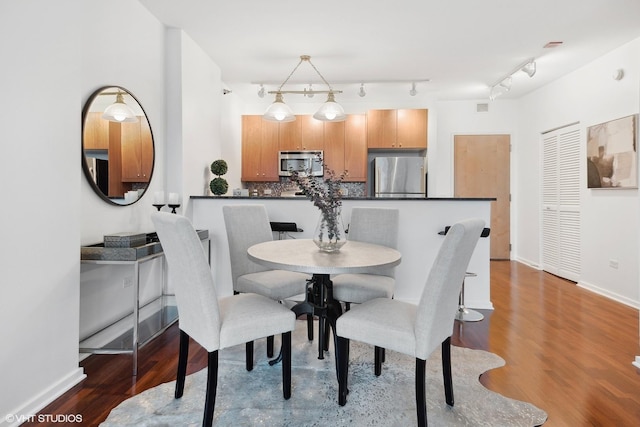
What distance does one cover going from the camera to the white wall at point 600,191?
3605 mm

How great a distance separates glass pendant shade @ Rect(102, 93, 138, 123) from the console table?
88 cm

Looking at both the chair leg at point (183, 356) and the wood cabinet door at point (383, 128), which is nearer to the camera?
the chair leg at point (183, 356)

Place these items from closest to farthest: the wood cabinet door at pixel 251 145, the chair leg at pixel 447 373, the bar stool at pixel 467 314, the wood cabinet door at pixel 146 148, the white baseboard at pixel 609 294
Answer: the chair leg at pixel 447 373
the wood cabinet door at pixel 146 148
the bar stool at pixel 467 314
the white baseboard at pixel 609 294
the wood cabinet door at pixel 251 145

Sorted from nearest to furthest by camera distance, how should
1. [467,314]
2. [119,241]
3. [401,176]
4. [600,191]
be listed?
[119,241] < [467,314] < [600,191] < [401,176]

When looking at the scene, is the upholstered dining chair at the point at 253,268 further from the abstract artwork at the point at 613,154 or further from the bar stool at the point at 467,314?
the abstract artwork at the point at 613,154

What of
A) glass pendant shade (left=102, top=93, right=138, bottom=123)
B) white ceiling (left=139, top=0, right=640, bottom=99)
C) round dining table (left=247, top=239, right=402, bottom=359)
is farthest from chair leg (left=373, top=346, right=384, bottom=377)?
white ceiling (left=139, top=0, right=640, bottom=99)

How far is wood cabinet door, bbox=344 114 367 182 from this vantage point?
5.62 m

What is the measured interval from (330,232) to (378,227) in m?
0.78

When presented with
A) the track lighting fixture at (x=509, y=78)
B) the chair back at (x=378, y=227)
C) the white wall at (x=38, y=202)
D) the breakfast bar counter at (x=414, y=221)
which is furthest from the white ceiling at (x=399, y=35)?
the chair back at (x=378, y=227)

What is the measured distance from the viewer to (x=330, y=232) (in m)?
2.09

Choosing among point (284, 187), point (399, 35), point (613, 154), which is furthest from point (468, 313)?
point (284, 187)

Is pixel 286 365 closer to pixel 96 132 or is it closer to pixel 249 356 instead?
pixel 249 356

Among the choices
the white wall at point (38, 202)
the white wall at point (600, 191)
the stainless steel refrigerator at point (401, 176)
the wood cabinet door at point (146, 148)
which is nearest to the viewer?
the white wall at point (38, 202)

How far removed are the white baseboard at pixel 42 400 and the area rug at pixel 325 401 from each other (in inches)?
14.6
